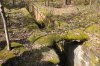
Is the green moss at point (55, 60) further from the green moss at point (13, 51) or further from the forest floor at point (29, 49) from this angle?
the green moss at point (13, 51)

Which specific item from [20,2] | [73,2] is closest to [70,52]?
[73,2]

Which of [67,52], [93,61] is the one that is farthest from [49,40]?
[93,61]

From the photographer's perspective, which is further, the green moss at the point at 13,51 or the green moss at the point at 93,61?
the green moss at the point at 13,51

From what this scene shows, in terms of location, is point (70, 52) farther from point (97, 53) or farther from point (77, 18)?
point (77, 18)

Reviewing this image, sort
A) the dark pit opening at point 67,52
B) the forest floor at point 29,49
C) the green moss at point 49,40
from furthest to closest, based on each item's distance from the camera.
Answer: the dark pit opening at point 67,52 → the green moss at point 49,40 → the forest floor at point 29,49

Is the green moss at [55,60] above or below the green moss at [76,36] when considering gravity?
below

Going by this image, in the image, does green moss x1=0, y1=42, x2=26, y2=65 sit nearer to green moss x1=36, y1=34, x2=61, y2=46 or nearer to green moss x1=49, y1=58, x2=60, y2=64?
green moss x1=36, y1=34, x2=61, y2=46

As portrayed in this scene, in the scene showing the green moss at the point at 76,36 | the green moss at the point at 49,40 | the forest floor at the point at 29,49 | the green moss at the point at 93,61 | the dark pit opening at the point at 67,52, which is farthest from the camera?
the dark pit opening at the point at 67,52

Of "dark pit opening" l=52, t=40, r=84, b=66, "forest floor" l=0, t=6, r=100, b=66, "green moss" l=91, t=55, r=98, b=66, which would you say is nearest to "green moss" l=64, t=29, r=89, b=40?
"forest floor" l=0, t=6, r=100, b=66

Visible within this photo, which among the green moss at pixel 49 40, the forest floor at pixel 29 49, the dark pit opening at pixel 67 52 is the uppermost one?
the green moss at pixel 49 40

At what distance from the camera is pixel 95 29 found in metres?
15.0

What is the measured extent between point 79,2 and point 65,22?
1017 cm

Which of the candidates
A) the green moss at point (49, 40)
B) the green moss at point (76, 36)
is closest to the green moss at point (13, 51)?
the green moss at point (49, 40)

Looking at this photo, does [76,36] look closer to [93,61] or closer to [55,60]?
[93,61]
